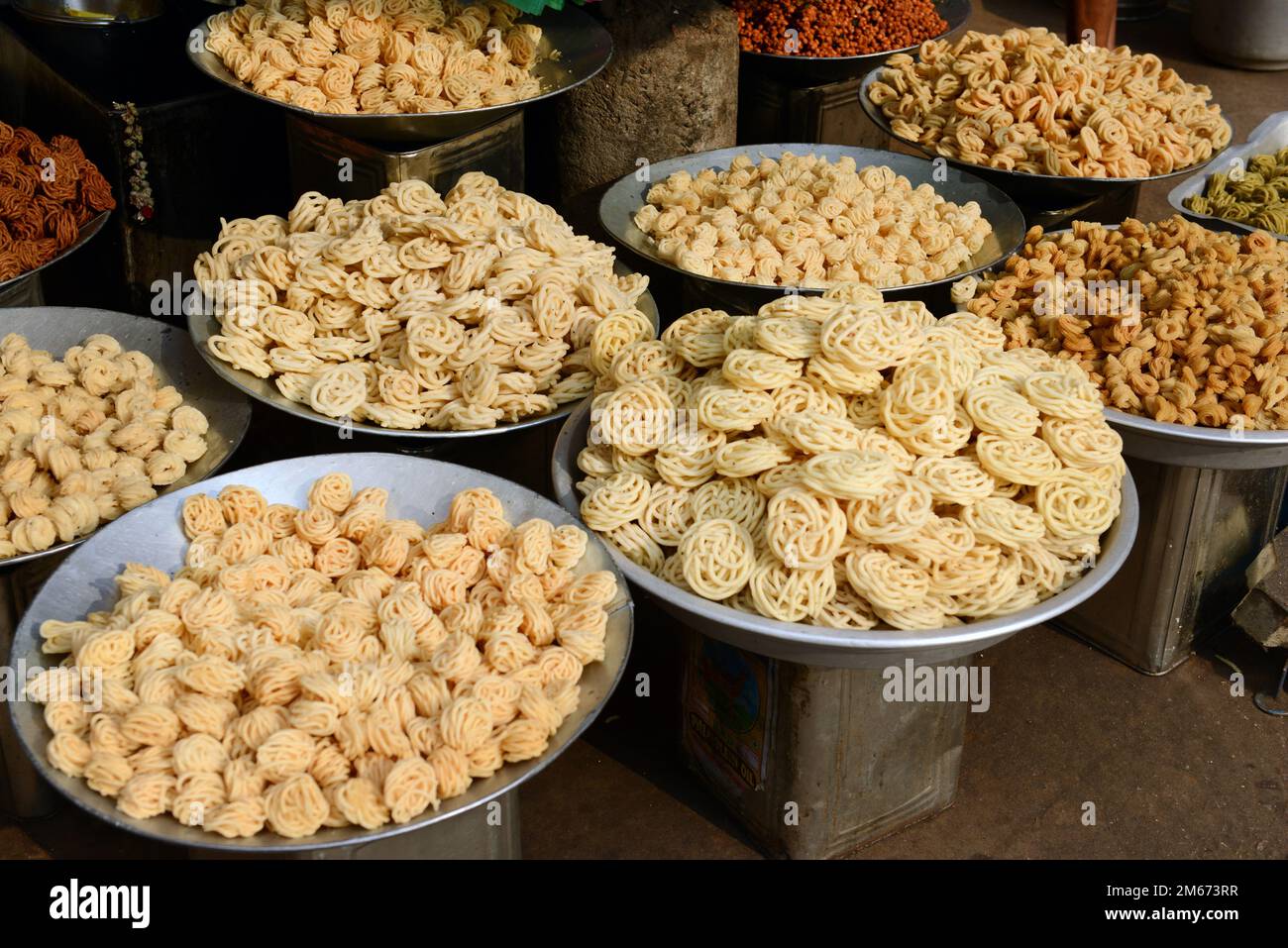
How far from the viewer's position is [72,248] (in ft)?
11.7

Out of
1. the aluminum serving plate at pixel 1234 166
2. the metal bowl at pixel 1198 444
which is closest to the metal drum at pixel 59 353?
the metal bowl at pixel 1198 444

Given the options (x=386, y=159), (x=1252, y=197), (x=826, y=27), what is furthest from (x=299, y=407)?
(x=1252, y=197)

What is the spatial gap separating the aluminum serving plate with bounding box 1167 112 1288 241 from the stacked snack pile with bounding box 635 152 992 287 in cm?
75

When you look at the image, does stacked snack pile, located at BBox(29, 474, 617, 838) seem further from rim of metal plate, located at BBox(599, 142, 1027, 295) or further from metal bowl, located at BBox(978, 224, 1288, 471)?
metal bowl, located at BBox(978, 224, 1288, 471)

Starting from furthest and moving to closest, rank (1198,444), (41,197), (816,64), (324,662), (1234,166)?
(816,64), (1234,166), (41,197), (1198,444), (324,662)

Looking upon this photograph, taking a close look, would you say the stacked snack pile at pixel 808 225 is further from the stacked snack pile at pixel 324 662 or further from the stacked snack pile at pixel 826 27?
the stacked snack pile at pixel 324 662

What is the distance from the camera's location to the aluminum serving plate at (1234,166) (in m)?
3.92

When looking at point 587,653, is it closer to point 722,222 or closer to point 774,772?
point 774,772

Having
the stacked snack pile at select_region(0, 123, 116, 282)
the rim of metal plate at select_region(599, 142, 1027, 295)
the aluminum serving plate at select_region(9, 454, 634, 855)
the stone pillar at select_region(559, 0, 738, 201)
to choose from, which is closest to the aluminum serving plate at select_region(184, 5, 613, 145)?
the stone pillar at select_region(559, 0, 738, 201)

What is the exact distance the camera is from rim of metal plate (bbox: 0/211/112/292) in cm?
340

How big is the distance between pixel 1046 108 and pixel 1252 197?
0.71 m

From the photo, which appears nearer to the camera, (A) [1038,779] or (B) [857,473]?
(B) [857,473]

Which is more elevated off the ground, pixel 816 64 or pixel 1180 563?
pixel 816 64

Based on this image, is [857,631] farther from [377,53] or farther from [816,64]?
[816,64]
